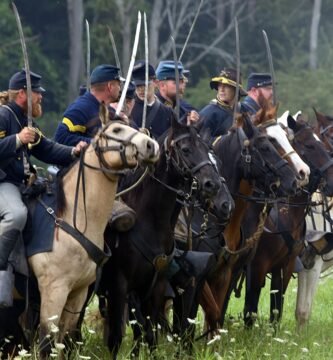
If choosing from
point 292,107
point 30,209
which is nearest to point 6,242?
point 30,209

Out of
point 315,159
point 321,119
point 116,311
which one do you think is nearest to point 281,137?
point 315,159

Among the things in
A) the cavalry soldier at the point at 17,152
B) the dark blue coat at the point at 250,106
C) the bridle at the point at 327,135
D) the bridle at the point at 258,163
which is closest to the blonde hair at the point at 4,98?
the cavalry soldier at the point at 17,152

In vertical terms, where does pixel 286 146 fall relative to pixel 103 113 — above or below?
below

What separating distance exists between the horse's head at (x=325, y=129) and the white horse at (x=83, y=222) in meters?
4.25

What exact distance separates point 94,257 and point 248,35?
32.6 metres

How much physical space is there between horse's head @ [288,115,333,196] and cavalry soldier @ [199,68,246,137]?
0.73 meters

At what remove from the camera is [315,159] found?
43.7 feet

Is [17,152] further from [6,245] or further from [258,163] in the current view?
[258,163]

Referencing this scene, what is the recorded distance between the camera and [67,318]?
1034 cm

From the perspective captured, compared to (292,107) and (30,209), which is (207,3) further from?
(30,209)

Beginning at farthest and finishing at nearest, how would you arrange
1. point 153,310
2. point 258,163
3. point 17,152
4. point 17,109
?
point 258,163
point 153,310
point 17,109
point 17,152

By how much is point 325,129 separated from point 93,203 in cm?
506

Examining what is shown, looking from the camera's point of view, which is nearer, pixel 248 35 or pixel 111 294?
pixel 111 294

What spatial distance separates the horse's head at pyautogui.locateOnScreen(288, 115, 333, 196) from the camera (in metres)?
13.3
